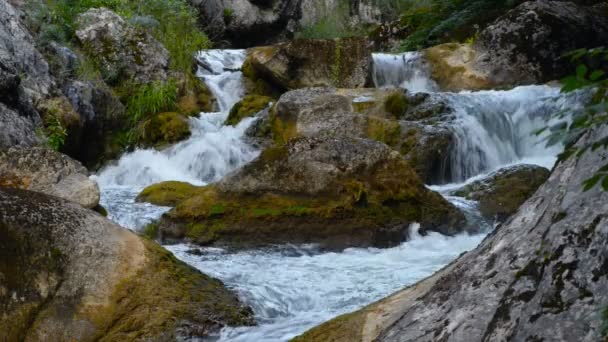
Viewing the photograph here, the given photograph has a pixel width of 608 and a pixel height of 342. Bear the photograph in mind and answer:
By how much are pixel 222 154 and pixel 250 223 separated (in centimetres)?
427

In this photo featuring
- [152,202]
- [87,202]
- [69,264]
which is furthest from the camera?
[152,202]

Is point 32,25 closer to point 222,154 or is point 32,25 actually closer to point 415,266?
point 222,154

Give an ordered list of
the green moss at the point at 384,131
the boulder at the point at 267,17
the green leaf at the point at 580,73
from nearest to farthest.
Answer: the green leaf at the point at 580,73 → the green moss at the point at 384,131 → the boulder at the point at 267,17

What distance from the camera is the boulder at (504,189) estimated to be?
7.45m

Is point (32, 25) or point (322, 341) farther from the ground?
point (32, 25)

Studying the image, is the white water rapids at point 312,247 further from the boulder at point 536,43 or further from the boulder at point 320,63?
the boulder at point 536,43

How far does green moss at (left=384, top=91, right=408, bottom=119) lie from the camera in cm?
1048

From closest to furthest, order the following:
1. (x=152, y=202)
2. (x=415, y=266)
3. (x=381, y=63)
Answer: (x=415, y=266)
(x=152, y=202)
(x=381, y=63)

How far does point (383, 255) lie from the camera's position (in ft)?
20.0

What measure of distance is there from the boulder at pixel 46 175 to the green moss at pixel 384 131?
161 inches

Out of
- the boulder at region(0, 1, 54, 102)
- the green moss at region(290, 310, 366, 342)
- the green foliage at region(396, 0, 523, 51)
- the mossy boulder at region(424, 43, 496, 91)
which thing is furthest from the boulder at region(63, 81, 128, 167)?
the green moss at region(290, 310, 366, 342)

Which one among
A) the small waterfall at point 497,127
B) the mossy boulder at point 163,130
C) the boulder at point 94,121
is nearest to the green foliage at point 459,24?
the small waterfall at point 497,127

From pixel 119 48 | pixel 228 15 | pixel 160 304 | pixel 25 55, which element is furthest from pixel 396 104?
pixel 228 15

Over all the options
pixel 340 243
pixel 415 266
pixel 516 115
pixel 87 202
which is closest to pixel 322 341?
pixel 415 266
